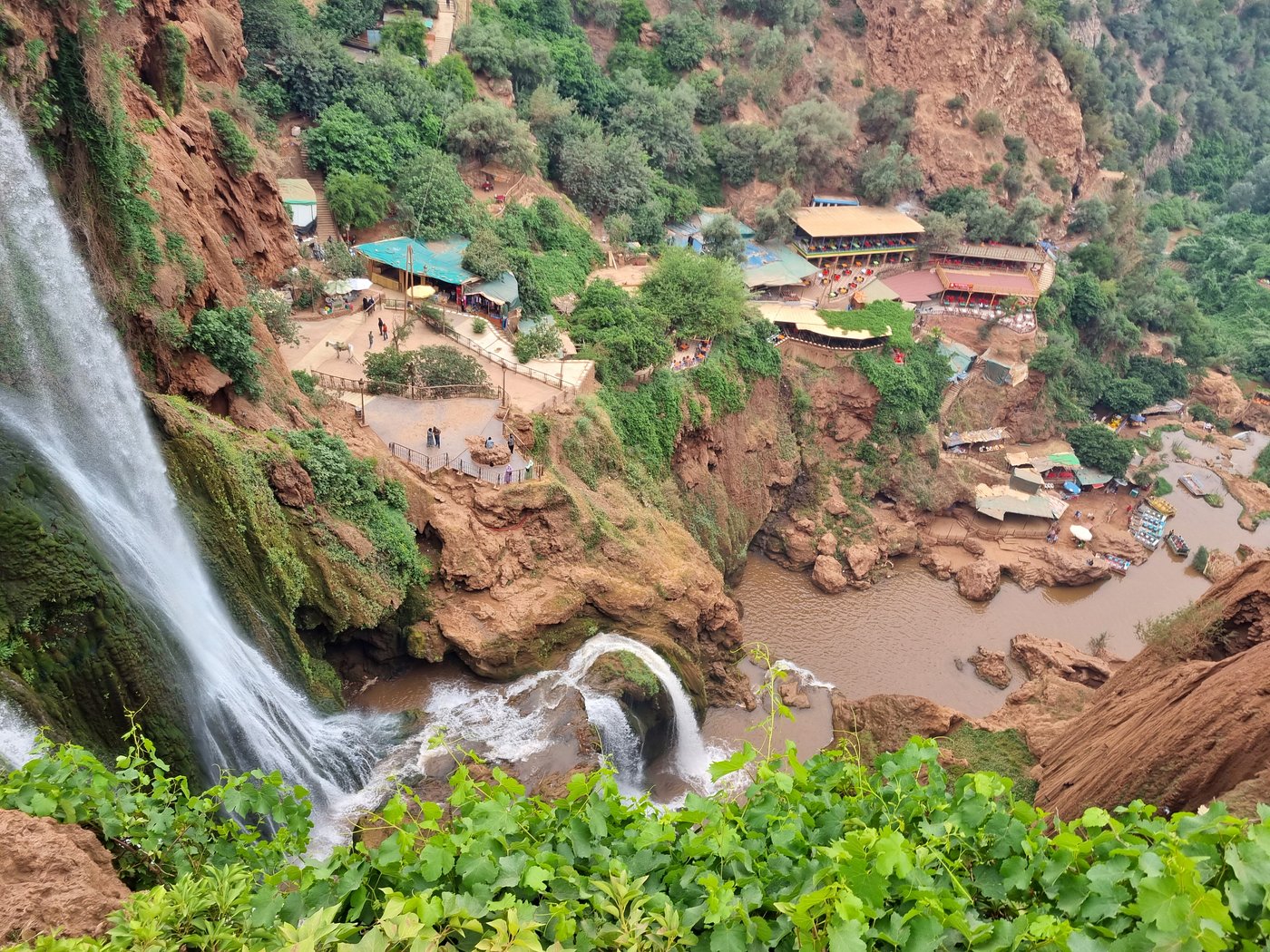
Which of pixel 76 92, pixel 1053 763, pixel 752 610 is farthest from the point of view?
pixel 752 610

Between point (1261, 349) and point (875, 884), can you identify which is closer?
point (875, 884)

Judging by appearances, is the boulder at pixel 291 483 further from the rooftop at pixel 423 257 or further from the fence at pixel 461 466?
the rooftop at pixel 423 257

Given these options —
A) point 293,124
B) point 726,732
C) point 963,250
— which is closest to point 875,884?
point 726,732

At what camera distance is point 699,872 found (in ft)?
19.2

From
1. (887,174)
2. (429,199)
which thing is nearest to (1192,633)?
(429,199)

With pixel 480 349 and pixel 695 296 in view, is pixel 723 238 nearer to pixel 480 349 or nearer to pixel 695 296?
pixel 695 296

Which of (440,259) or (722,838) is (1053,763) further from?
(440,259)

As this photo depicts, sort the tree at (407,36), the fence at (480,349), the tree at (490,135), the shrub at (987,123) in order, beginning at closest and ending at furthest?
the fence at (480,349) < the tree at (490,135) < the tree at (407,36) < the shrub at (987,123)

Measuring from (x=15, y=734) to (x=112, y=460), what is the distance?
5.78m

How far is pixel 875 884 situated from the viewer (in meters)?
5.39

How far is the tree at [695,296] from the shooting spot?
36094 millimetres

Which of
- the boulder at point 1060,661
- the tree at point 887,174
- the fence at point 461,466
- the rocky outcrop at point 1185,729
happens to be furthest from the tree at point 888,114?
the rocky outcrop at point 1185,729

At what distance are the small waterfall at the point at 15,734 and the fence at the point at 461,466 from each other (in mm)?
13853

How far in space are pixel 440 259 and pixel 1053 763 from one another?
2822 centimetres
